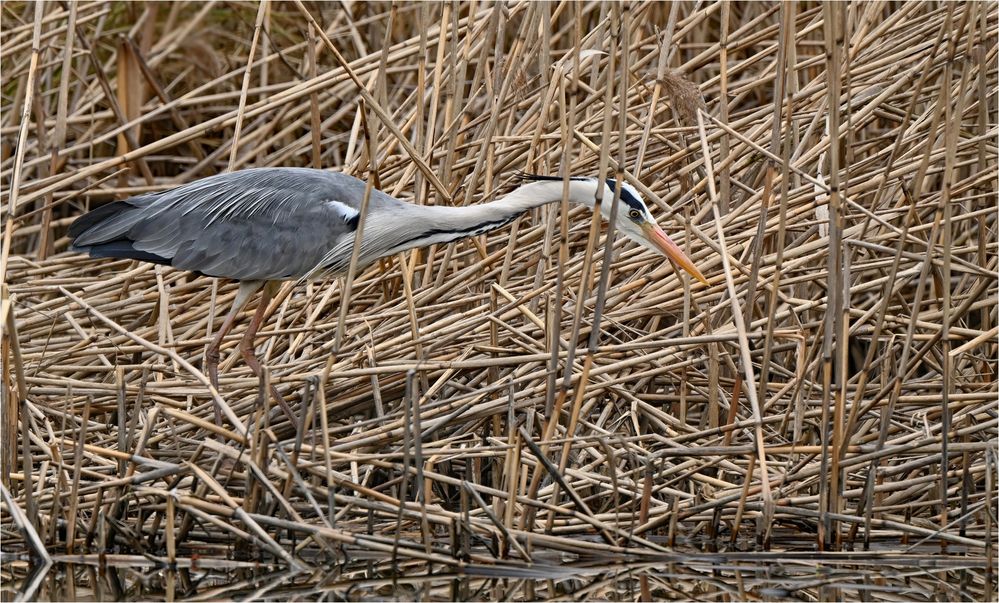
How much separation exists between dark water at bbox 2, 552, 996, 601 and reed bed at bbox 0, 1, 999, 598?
0.20 ft

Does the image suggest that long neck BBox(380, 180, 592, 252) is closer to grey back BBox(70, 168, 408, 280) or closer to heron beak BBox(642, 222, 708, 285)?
grey back BBox(70, 168, 408, 280)

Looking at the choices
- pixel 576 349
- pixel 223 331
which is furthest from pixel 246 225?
pixel 576 349

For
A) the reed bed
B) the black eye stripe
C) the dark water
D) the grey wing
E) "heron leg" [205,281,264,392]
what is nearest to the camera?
the dark water

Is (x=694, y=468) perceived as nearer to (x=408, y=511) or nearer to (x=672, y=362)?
(x=672, y=362)

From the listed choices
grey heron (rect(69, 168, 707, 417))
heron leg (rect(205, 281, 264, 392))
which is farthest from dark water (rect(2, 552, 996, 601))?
grey heron (rect(69, 168, 707, 417))

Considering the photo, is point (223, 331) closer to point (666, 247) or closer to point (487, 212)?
point (487, 212)

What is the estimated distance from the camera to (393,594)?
3.15 m

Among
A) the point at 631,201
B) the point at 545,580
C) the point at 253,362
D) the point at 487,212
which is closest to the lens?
the point at 545,580

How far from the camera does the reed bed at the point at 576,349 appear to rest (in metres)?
3.36

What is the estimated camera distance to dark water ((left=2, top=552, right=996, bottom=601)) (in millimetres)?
3135

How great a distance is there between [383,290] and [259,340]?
1.61 ft

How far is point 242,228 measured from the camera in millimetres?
4523

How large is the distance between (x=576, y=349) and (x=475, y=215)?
554 millimetres

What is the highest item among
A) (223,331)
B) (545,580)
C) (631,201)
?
(631,201)
